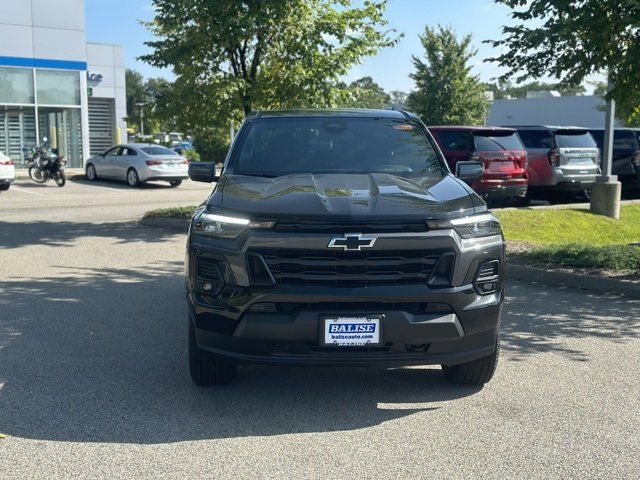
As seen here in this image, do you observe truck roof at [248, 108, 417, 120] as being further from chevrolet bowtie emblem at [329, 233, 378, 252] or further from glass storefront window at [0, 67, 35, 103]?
glass storefront window at [0, 67, 35, 103]

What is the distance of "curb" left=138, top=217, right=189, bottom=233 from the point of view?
14266 mm

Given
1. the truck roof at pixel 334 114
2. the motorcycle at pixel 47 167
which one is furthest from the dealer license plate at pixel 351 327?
the motorcycle at pixel 47 167

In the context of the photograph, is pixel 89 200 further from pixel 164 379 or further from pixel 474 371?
pixel 474 371

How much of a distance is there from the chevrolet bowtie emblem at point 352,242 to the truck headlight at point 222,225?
1.32 feet

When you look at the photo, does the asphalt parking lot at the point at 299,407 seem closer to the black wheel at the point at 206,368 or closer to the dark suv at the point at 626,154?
the black wheel at the point at 206,368

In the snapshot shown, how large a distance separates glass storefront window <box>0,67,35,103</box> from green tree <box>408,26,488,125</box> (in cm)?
1916

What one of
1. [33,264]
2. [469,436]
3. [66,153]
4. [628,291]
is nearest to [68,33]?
[66,153]

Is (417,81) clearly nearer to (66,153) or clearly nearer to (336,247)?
(66,153)

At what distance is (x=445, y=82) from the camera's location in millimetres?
39969

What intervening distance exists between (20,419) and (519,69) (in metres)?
8.14

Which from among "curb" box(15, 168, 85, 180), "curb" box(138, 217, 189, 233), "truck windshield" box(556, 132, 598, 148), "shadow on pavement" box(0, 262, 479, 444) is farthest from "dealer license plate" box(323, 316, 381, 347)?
"curb" box(15, 168, 85, 180)

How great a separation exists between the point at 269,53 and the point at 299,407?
1107 centimetres

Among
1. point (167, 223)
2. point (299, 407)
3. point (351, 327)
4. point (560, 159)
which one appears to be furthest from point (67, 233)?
point (560, 159)

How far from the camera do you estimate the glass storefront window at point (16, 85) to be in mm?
30859
